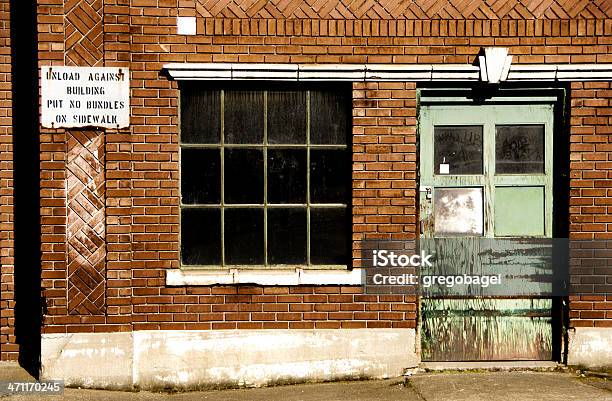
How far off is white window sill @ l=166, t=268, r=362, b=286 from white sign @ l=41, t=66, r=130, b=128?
144cm

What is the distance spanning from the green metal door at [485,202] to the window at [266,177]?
2.79ft

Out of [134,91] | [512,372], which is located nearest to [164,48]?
[134,91]

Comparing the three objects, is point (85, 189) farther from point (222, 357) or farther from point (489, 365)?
point (489, 365)

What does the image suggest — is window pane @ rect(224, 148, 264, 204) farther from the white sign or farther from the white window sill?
the white sign

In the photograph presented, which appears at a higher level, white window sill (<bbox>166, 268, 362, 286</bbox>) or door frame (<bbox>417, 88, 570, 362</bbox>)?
door frame (<bbox>417, 88, 570, 362</bbox>)

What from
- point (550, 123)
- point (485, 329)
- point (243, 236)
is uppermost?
point (550, 123)

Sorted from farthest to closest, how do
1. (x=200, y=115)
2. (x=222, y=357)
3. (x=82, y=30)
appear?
(x=200, y=115), (x=222, y=357), (x=82, y=30)

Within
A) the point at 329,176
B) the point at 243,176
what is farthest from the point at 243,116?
the point at 329,176

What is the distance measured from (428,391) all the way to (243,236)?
2.11 metres

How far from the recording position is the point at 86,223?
6.40 m

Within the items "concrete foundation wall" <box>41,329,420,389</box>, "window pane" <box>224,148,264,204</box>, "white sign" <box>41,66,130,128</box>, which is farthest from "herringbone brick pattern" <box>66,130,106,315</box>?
"window pane" <box>224,148,264,204</box>

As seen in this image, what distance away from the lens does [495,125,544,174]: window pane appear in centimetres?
677

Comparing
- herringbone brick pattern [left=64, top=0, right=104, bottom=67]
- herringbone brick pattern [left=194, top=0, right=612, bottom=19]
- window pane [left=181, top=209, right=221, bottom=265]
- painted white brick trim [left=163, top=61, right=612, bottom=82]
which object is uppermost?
herringbone brick pattern [left=194, top=0, right=612, bottom=19]

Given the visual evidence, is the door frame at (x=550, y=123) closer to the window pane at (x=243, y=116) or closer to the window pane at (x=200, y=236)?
the window pane at (x=243, y=116)
